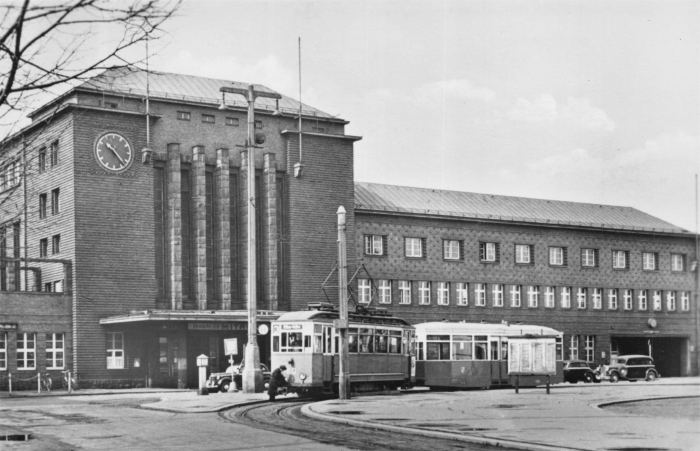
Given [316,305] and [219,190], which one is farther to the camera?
[219,190]

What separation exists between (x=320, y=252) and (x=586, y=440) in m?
38.7

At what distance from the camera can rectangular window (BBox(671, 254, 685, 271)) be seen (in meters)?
70.8

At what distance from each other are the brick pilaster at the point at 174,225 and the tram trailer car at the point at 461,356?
46.1 ft

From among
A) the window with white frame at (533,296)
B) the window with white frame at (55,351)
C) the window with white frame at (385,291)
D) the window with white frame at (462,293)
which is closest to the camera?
the window with white frame at (55,351)

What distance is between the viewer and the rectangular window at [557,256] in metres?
66.9

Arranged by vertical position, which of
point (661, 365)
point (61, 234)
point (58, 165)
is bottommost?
point (661, 365)

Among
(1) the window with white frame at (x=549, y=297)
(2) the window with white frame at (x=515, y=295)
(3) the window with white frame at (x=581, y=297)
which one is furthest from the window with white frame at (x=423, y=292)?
(3) the window with white frame at (x=581, y=297)

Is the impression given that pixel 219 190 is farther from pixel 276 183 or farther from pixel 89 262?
pixel 89 262

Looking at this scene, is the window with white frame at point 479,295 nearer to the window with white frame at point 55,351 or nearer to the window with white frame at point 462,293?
the window with white frame at point 462,293

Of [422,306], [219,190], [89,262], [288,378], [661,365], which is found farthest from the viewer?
[661,365]

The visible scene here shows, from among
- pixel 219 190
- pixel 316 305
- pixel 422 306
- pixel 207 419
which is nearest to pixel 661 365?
pixel 422 306

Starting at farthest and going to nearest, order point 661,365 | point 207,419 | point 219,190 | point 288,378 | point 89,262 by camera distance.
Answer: point 661,365
point 219,190
point 89,262
point 288,378
point 207,419

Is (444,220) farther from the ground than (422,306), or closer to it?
farther from the ground

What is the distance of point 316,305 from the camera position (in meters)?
36.0
